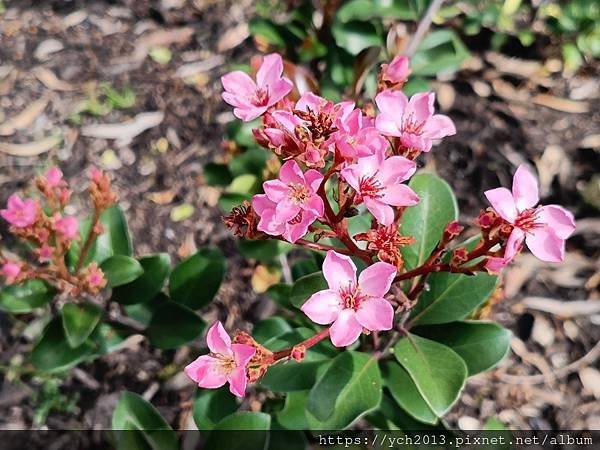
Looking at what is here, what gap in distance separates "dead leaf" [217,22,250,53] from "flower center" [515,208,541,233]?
2.31 metres

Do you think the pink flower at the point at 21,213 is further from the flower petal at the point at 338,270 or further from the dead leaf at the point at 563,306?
the dead leaf at the point at 563,306

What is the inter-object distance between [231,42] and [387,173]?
2.20m

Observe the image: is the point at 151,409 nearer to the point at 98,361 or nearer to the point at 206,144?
the point at 98,361

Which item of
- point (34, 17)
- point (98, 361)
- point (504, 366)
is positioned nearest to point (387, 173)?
point (504, 366)

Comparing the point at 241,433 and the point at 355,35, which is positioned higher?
the point at 355,35

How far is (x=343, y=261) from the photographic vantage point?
1.20 meters

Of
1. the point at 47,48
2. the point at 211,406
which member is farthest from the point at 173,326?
the point at 47,48

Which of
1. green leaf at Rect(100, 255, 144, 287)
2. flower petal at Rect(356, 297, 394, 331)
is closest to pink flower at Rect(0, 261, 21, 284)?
green leaf at Rect(100, 255, 144, 287)

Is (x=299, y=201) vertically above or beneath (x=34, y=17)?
above

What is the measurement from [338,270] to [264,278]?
1.38m

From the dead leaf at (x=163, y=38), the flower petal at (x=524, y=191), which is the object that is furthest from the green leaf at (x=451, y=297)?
the dead leaf at (x=163, y=38)

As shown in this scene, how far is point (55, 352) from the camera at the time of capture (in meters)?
1.84

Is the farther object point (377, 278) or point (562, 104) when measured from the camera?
point (562, 104)

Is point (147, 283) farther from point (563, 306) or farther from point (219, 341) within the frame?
point (563, 306)
